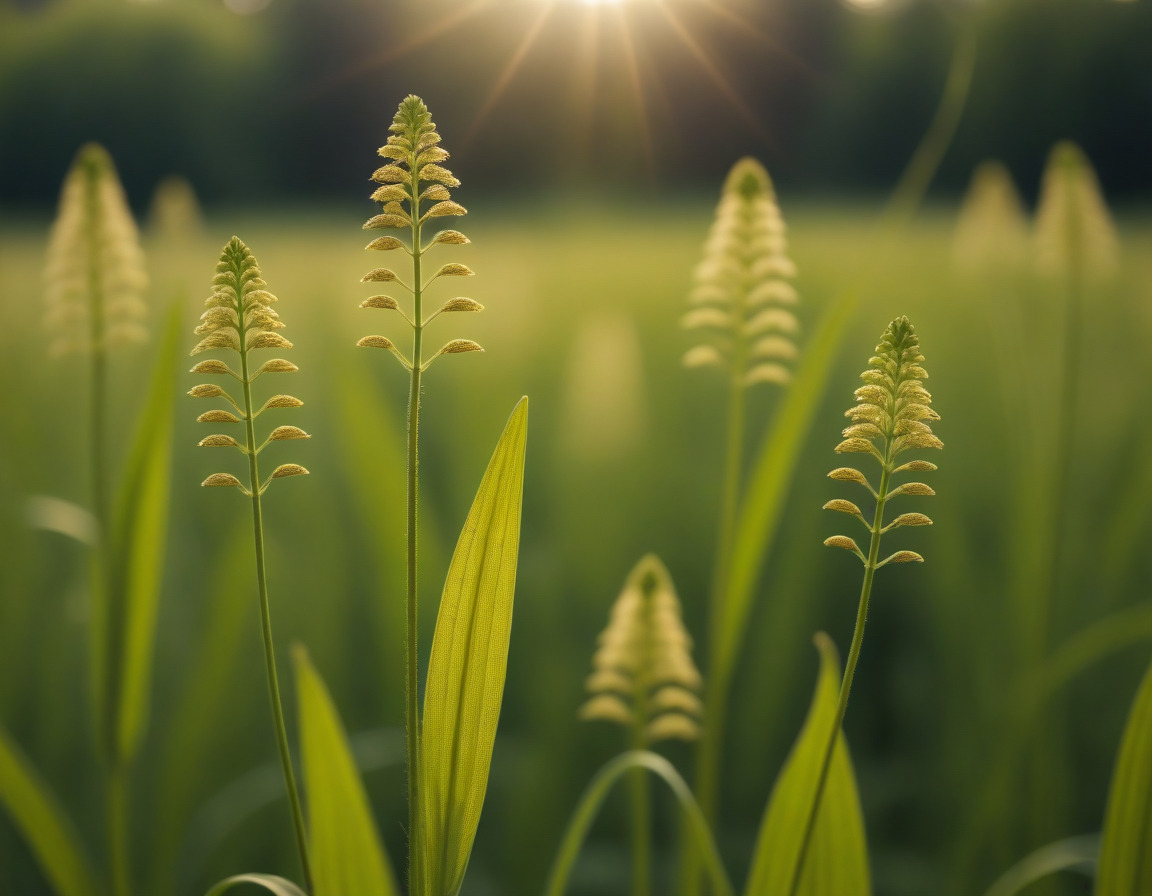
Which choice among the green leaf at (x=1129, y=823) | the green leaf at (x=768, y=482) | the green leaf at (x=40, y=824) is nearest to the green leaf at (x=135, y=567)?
the green leaf at (x=40, y=824)

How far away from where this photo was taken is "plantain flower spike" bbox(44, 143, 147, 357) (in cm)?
129

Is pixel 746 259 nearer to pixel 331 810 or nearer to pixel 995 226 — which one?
pixel 331 810

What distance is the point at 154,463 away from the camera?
3.91ft

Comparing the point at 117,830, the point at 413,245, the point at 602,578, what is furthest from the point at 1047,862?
the point at 602,578

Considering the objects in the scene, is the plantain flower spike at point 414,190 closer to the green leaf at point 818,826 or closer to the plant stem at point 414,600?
the plant stem at point 414,600

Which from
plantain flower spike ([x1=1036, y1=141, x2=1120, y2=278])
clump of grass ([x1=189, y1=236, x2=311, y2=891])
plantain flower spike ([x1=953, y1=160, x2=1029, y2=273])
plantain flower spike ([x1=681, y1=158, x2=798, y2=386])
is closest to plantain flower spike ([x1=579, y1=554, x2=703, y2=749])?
plantain flower spike ([x1=681, y1=158, x2=798, y2=386])

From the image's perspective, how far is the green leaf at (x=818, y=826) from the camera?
95cm

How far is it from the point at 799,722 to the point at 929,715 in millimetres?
383

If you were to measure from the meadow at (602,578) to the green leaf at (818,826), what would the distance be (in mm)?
618

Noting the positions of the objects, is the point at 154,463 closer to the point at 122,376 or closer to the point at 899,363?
the point at 899,363

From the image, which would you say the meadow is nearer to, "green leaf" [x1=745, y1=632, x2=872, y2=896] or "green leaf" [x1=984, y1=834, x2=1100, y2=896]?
"green leaf" [x1=984, y1=834, x2=1100, y2=896]

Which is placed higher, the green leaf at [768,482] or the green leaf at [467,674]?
the green leaf at [768,482]

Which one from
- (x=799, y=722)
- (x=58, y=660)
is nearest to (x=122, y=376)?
(x=58, y=660)

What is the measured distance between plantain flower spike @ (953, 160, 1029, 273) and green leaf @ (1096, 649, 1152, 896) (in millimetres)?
2336
